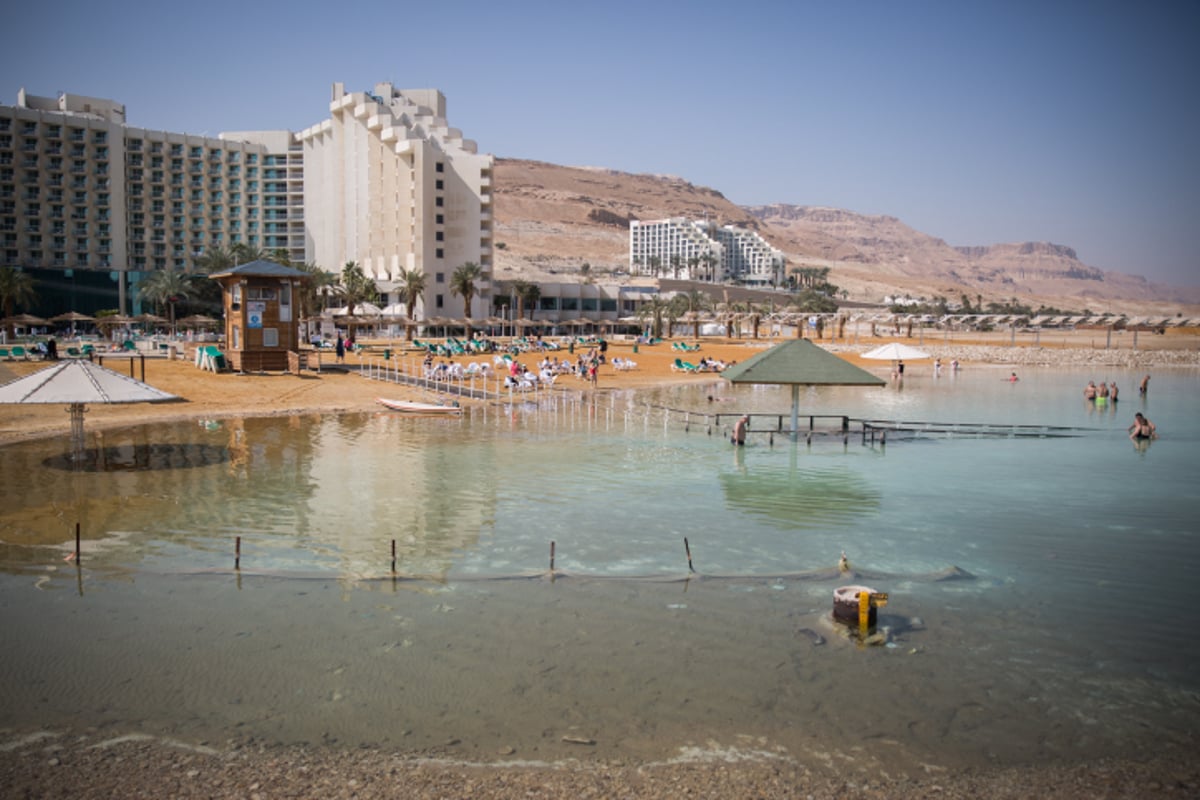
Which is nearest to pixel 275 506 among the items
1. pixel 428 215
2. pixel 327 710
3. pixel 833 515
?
pixel 327 710

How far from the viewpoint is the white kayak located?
28.7 metres

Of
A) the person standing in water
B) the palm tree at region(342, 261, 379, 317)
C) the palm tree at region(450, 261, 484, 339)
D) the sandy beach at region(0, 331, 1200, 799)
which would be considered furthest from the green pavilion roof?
the palm tree at region(450, 261, 484, 339)

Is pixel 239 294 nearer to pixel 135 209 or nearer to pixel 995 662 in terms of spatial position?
pixel 995 662

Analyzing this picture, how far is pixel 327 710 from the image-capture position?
7758 millimetres

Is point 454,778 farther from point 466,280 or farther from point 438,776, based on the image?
point 466,280

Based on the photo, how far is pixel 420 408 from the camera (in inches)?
1134

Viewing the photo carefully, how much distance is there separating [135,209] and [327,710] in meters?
105

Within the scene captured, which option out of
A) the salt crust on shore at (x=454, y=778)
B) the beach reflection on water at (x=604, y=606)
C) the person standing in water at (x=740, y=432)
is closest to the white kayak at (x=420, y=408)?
the beach reflection on water at (x=604, y=606)

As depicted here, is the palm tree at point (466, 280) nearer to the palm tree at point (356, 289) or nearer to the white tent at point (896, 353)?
the palm tree at point (356, 289)

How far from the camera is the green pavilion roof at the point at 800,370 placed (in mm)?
21656

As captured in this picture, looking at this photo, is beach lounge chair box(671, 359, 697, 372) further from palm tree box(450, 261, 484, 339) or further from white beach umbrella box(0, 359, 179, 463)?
white beach umbrella box(0, 359, 179, 463)

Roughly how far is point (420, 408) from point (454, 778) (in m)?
22.9

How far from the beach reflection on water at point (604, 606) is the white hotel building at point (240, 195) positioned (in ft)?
226

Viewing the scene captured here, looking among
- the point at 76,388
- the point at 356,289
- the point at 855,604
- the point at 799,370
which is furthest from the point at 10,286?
the point at 855,604
